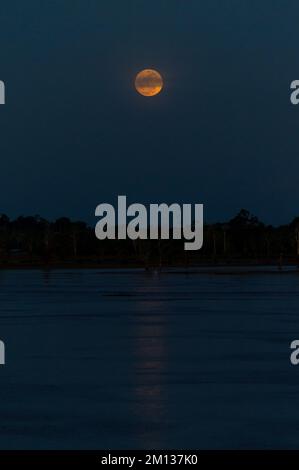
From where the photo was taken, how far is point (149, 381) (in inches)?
780

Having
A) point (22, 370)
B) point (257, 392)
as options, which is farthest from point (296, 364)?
point (22, 370)

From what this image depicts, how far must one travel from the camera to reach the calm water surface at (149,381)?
1474 centimetres

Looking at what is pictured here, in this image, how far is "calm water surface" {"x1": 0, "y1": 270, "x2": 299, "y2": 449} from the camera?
14.7 metres
